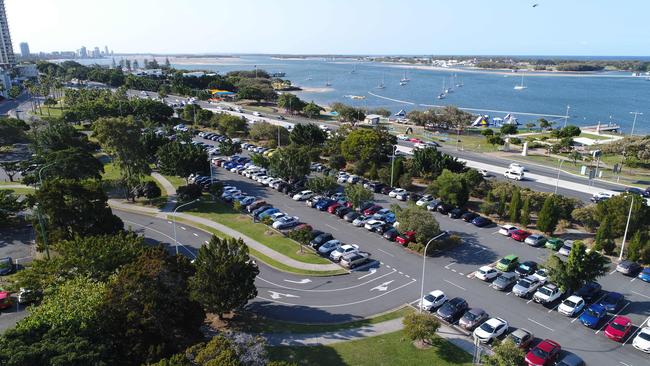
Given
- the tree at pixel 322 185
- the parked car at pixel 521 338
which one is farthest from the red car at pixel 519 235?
the tree at pixel 322 185

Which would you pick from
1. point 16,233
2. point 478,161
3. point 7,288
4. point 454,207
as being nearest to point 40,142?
point 16,233

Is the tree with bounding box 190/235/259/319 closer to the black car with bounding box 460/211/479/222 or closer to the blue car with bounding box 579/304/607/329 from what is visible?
the blue car with bounding box 579/304/607/329

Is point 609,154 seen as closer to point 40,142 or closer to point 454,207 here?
point 454,207

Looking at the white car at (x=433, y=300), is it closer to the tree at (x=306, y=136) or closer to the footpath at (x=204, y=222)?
the footpath at (x=204, y=222)

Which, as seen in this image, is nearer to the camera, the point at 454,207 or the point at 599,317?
the point at 599,317

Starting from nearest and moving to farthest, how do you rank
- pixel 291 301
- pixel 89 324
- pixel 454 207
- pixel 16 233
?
pixel 89 324
pixel 291 301
pixel 16 233
pixel 454 207

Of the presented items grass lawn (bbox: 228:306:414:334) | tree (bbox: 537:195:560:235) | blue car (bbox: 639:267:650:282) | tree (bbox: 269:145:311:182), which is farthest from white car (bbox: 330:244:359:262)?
blue car (bbox: 639:267:650:282)
